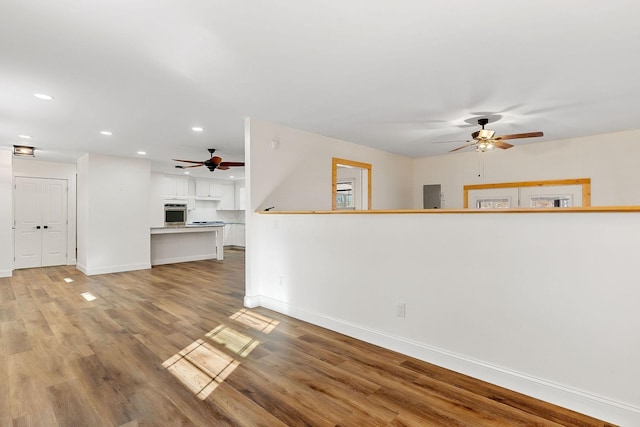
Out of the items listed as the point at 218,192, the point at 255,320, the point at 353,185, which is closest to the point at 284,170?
the point at 255,320

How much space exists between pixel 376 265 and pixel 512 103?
2.45 m

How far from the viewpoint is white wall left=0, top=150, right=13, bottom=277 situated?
600cm

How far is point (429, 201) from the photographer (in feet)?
23.3

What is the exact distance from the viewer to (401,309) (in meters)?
2.80

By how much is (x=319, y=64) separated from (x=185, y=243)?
6.84 m

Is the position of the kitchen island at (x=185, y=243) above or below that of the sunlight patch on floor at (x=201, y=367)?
above

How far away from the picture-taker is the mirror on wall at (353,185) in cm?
598

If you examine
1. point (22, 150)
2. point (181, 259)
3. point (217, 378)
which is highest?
point (22, 150)

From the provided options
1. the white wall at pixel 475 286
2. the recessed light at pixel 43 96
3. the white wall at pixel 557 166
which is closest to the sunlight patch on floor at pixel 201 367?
the white wall at pixel 475 286

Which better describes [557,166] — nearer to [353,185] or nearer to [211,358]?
[353,185]

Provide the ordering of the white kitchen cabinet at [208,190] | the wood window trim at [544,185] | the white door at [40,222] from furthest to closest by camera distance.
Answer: the white kitchen cabinet at [208,190]
the white door at [40,222]
the wood window trim at [544,185]

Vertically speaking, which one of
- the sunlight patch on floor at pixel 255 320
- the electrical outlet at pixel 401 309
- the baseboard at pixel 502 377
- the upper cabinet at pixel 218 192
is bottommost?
the sunlight patch on floor at pixel 255 320

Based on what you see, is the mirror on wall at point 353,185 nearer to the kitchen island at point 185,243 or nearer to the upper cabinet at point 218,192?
the kitchen island at point 185,243

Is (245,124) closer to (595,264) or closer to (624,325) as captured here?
(595,264)
